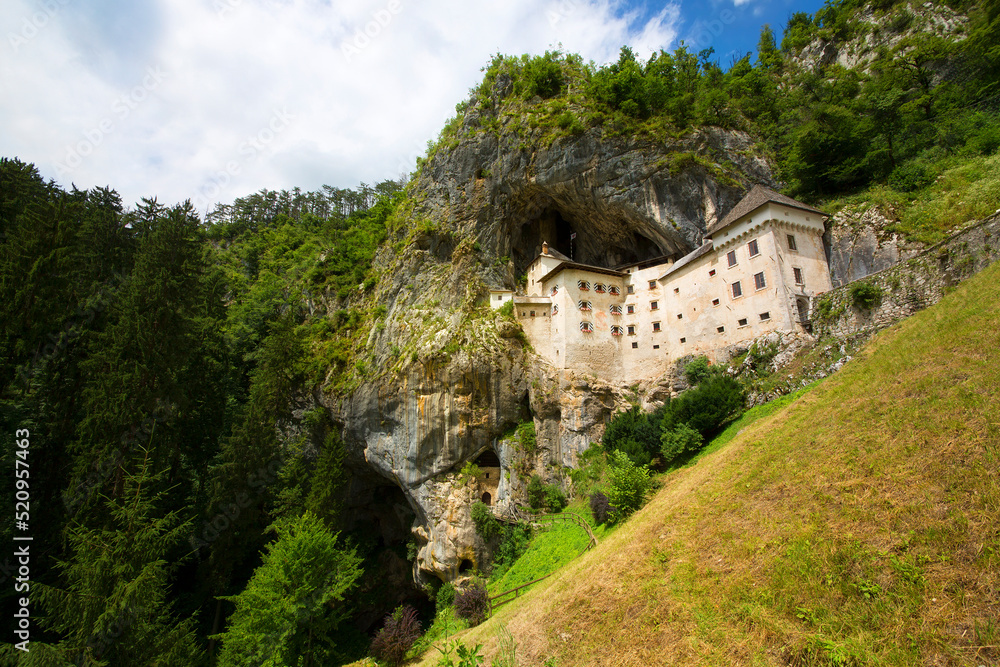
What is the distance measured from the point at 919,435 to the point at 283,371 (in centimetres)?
3004

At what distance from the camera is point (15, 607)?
51.5 ft

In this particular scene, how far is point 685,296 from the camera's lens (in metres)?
27.2

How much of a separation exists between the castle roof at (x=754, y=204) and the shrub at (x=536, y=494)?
19.0m

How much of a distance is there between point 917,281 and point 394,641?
25.1 meters

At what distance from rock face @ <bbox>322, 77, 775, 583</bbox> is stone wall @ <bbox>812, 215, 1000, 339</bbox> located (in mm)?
9992

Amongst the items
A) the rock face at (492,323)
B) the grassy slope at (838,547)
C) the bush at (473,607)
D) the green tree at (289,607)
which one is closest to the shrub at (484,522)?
the rock face at (492,323)

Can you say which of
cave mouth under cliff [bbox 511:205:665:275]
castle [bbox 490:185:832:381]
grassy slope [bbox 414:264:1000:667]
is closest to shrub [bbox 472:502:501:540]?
castle [bbox 490:185:832:381]

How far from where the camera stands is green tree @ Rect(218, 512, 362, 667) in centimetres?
1579

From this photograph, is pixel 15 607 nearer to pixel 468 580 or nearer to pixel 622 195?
pixel 468 580

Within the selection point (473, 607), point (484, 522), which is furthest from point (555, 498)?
point (473, 607)

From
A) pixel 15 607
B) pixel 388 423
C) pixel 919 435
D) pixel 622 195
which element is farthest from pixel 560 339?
pixel 15 607

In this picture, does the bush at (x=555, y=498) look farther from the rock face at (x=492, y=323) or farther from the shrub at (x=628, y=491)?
the shrub at (x=628, y=491)

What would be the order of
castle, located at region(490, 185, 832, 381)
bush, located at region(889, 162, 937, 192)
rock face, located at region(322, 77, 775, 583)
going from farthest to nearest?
rock face, located at region(322, 77, 775, 583) < castle, located at region(490, 185, 832, 381) < bush, located at region(889, 162, 937, 192)

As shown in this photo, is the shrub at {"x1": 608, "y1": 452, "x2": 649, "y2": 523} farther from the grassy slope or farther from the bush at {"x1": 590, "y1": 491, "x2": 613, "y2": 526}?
the grassy slope
